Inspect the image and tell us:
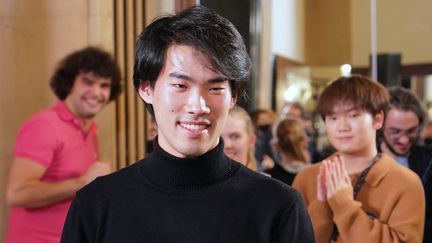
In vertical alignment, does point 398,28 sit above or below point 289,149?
above

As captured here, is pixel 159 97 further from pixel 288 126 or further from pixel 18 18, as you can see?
pixel 288 126

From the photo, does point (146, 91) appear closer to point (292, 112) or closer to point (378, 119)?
point (378, 119)

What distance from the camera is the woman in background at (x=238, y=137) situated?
246 centimetres

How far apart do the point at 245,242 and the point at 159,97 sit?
33 cm

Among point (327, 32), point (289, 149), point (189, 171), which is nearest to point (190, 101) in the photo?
point (189, 171)

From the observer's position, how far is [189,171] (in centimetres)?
128

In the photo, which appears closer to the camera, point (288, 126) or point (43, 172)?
point (43, 172)

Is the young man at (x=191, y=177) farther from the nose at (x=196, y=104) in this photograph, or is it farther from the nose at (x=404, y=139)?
the nose at (x=404, y=139)

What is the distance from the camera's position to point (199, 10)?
1288 mm

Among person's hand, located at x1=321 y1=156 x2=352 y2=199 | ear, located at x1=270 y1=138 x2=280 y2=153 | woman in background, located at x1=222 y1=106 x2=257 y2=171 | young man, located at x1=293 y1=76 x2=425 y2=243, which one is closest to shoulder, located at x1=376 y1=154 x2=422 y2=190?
young man, located at x1=293 y1=76 x2=425 y2=243

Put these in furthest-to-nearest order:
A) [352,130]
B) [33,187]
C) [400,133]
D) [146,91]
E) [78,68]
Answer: [400,133], [78,68], [33,187], [352,130], [146,91]

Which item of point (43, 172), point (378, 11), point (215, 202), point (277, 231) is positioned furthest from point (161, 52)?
point (378, 11)

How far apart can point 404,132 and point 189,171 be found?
65.8 inches

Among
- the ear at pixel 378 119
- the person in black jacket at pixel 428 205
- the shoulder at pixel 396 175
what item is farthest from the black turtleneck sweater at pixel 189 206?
the person in black jacket at pixel 428 205
